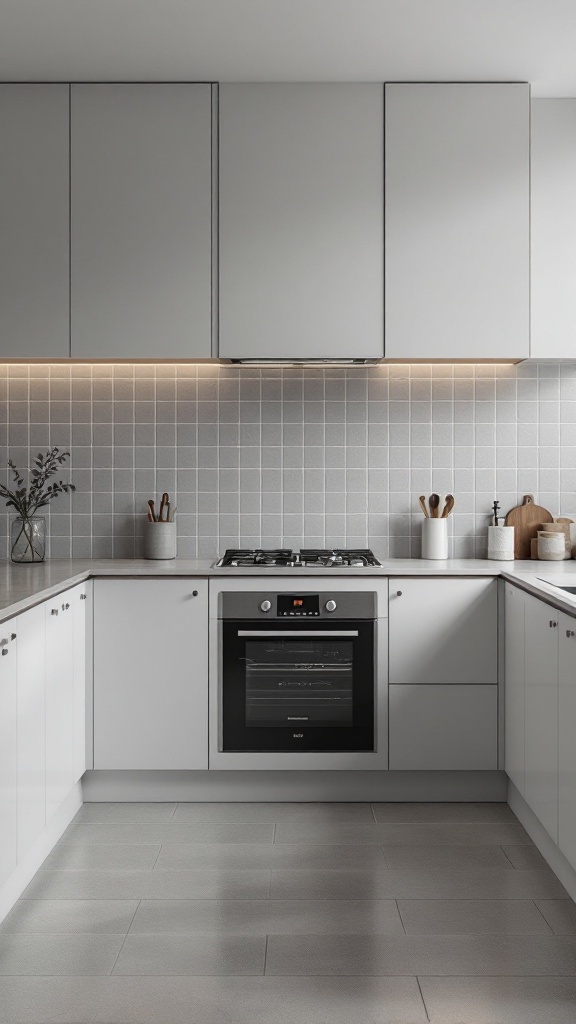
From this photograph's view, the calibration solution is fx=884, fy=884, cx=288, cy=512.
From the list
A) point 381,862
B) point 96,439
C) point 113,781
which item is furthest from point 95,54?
point 381,862

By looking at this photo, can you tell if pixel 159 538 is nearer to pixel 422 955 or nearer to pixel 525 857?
pixel 525 857

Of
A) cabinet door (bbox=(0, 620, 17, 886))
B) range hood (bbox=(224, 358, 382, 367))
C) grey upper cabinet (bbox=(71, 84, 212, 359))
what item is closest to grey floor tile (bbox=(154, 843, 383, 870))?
cabinet door (bbox=(0, 620, 17, 886))

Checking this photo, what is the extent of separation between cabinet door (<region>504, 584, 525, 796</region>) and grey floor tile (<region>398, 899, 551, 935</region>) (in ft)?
1.90

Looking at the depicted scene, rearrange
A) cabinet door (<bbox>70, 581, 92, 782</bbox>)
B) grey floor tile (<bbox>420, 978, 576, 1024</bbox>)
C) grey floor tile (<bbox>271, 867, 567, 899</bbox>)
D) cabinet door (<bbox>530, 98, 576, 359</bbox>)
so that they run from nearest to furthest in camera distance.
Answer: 1. grey floor tile (<bbox>420, 978, 576, 1024</bbox>)
2. grey floor tile (<bbox>271, 867, 567, 899</bbox>)
3. cabinet door (<bbox>70, 581, 92, 782</bbox>)
4. cabinet door (<bbox>530, 98, 576, 359</bbox>)

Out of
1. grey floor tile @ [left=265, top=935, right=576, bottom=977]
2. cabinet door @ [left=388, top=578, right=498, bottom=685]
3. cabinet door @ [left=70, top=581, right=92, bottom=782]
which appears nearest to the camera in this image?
grey floor tile @ [left=265, top=935, right=576, bottom=977]

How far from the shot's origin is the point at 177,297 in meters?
3.48

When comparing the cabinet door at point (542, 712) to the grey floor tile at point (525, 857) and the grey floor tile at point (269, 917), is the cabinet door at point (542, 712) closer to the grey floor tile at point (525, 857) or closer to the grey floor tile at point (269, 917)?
the grey floor tile at point (525, 857)

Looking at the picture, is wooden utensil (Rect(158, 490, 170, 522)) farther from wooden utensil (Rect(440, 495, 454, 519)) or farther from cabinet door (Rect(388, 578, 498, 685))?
wooden utensil (Rect(440, 495, 454, 519))

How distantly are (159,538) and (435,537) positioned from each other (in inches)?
46.0

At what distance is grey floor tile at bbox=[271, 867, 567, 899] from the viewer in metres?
2.65

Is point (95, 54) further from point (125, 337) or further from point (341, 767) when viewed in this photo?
point (341, 767)

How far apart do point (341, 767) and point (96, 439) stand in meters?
1.75

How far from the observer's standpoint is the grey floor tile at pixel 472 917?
2434mm

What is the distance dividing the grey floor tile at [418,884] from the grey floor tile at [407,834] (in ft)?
0.77
